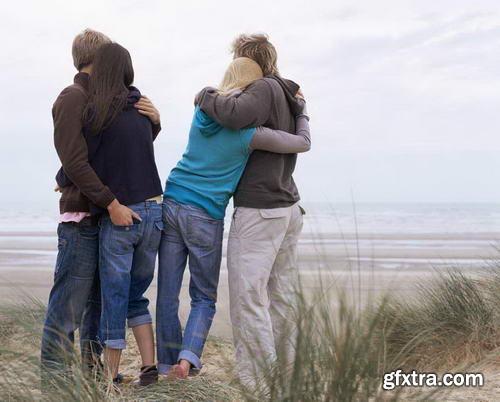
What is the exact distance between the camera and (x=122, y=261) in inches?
147

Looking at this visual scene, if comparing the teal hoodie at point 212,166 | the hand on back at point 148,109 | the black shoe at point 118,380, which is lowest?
the black shoe at point 118,380

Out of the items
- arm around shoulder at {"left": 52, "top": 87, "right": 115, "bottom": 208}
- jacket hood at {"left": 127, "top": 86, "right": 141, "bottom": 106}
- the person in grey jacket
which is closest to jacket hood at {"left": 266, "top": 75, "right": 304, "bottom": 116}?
the person in grey jacket

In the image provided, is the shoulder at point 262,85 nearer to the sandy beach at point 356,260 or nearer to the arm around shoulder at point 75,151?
the arm around shoulder at point 75,151

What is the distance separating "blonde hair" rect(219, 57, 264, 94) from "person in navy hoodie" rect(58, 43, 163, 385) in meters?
0.49

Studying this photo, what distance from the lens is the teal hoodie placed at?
3.86 meters

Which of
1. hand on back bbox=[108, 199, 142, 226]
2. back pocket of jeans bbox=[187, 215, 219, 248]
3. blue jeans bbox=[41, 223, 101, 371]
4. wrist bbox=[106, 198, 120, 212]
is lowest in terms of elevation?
blue jeans bbox=[41, 223, 101, 371]

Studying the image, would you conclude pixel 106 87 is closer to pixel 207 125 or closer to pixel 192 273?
pixel 207 125

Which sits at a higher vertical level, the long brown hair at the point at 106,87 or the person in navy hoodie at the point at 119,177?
the long brown hair at the point at 106,87

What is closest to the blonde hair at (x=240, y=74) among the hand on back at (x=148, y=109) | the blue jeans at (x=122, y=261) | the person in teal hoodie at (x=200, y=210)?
the person in teal hoodie at (x=200, y=210)

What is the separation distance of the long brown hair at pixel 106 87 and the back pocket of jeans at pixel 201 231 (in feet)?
2.22

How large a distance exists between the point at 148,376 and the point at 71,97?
5.07 ft

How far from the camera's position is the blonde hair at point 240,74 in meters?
3.94

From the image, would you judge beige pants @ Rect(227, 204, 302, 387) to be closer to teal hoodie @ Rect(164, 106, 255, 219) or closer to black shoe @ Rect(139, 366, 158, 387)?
teal hoodie @ Rect(164, 106, 255, 219)

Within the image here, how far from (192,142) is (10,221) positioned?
106 ft
